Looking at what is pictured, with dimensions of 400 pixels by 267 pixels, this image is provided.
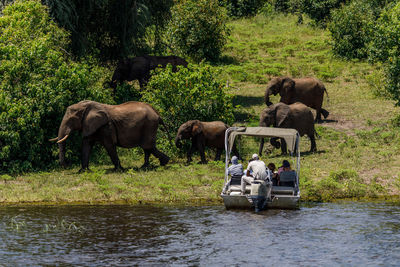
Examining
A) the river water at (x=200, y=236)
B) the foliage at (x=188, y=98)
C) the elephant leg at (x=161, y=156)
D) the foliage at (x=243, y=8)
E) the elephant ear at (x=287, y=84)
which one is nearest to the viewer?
the river water at (x=200, y=236)

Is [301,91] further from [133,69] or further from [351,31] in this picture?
[351,31]

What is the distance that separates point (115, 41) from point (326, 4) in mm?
25003

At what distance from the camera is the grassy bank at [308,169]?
67.2 feet

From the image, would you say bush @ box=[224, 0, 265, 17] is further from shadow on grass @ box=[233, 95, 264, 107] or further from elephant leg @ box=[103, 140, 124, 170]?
elephant leg @ box=[103, 140, 124, 170]

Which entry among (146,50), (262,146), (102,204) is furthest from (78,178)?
(146,50)

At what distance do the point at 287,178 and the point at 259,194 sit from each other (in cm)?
177

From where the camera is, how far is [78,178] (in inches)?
866

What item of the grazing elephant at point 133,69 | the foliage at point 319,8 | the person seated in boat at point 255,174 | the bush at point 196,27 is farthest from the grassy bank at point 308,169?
the foliage at point 319,8

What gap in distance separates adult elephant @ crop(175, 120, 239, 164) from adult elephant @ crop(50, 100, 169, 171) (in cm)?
92

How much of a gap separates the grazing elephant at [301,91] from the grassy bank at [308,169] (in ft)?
3.52

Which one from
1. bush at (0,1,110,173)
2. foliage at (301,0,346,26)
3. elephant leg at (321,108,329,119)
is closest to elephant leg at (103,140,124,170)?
bush at (0,1,110,173)

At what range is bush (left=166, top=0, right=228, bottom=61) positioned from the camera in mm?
41656

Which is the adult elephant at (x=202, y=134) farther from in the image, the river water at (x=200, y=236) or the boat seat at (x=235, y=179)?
the river water at (x=200, y=236)

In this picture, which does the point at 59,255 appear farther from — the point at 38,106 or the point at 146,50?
the point at 146,50
